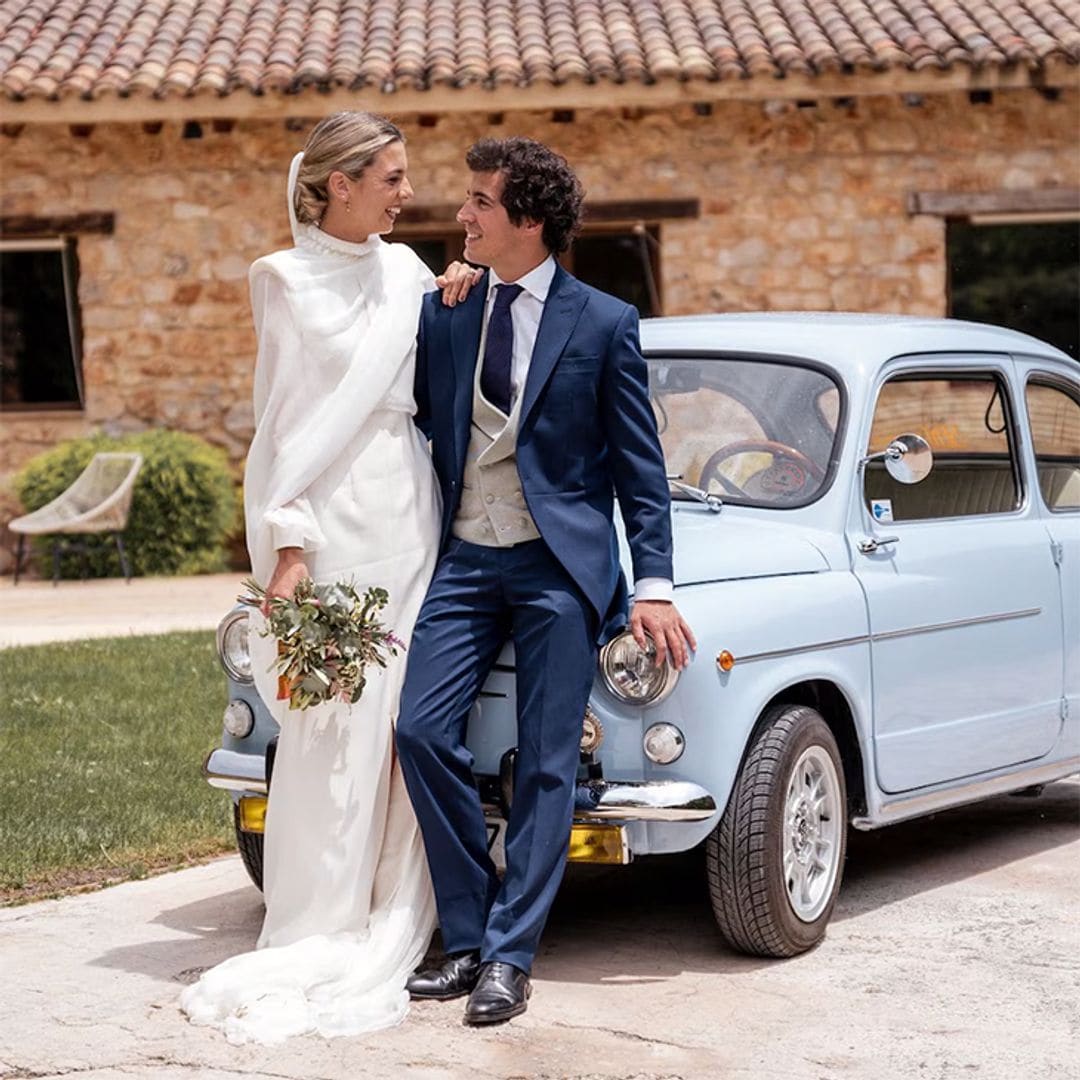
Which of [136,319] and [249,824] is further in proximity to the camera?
[136,319]

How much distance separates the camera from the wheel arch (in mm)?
5742

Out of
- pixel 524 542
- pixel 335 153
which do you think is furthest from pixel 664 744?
pixel 335 153

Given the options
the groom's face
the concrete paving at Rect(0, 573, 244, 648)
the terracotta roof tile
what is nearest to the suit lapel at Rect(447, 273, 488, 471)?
the groom's face

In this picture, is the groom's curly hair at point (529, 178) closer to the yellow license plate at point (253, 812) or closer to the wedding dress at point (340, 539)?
the wedding dress at point (340, 539)

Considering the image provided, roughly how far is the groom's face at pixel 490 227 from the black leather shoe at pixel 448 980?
1.69 meters

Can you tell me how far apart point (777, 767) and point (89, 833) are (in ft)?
8.97

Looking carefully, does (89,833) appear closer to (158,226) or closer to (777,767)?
(777,767)

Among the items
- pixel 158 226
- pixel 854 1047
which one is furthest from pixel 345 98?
pixel 854 1047

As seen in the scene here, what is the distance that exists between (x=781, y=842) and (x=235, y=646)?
1553 millimetres

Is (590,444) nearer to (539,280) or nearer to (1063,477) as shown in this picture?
(539,280)

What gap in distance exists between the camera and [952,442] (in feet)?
23.2

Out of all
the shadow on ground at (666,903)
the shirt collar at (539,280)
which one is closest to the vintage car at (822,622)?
the shadow on ground at (666,903)

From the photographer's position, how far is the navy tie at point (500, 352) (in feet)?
17.4

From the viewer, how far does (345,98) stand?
665 inches
